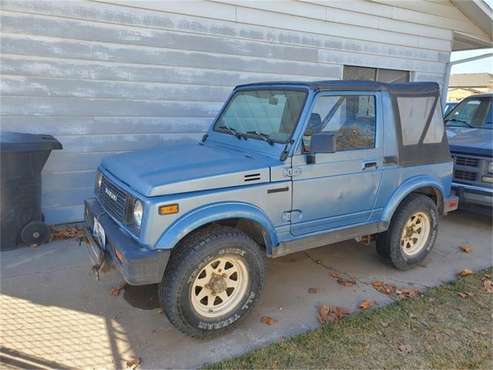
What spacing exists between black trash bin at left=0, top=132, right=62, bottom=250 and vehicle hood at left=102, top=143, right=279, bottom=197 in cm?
126

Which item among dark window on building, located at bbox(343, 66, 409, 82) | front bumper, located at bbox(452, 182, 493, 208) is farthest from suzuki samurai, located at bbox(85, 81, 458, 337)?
dark window on building, located at bbox(343, 66, 409, 82)

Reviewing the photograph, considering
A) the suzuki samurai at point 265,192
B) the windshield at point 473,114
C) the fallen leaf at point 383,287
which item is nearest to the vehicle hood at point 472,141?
the windshield at point 473,114

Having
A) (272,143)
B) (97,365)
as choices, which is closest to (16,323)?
(97,365)

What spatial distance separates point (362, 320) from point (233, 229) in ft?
4.42

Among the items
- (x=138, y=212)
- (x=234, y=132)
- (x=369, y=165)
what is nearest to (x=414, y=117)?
(x=369, y=165)

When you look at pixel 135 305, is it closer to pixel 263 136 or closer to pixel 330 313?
pixel 330 313

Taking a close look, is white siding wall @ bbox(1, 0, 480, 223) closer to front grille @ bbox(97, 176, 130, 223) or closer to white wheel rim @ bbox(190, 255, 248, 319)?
front grille @ bbox(97, 176, 130, 223)

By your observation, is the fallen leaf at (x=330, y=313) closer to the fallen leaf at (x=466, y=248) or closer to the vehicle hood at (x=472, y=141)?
the fallen leaf at (x=466, y=248)

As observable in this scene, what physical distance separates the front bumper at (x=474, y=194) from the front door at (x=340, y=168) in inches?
105

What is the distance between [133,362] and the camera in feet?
8.86

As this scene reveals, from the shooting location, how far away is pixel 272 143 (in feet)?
10.8

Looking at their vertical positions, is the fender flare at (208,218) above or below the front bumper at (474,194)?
above

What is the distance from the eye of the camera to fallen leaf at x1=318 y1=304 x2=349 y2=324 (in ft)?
10.7

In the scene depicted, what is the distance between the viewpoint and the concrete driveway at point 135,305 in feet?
9.18
